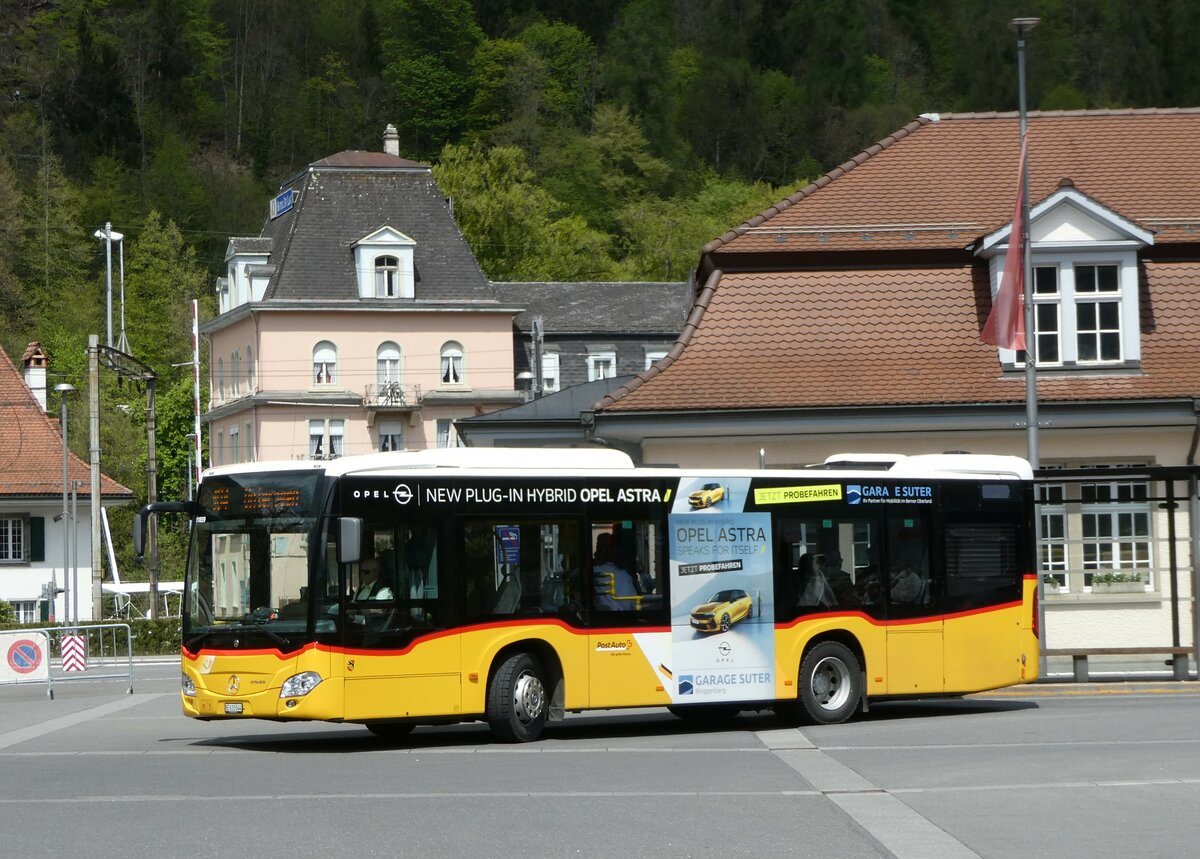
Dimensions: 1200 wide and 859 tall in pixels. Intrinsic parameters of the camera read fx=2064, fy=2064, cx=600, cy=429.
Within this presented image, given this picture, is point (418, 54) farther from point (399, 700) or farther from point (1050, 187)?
point (399, 700)

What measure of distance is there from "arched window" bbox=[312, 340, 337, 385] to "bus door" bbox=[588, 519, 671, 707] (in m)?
56.9

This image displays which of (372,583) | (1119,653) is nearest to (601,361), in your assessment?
(1119,653)

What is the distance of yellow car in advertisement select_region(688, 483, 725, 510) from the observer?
1986cm

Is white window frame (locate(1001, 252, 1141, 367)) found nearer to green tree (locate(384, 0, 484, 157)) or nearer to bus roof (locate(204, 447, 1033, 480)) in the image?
bus roof (locate(204, 447, 1033, 480))

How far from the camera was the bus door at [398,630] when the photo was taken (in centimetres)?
1805

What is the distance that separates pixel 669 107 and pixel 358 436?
51.6m

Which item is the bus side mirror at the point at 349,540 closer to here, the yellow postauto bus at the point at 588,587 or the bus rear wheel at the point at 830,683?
the yellow postauto bus at the point at 588,587

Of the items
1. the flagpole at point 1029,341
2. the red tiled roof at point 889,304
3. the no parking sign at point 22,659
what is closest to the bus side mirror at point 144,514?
the flagpole at point 1029,341

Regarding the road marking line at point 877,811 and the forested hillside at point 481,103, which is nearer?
the road marking line at point 877,811

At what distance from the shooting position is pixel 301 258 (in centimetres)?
7625

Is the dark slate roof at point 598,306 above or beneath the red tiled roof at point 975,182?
above

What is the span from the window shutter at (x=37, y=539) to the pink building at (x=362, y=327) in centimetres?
1335

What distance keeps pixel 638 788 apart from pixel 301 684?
14.7 feet

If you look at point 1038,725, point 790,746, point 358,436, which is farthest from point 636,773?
point 358,436
